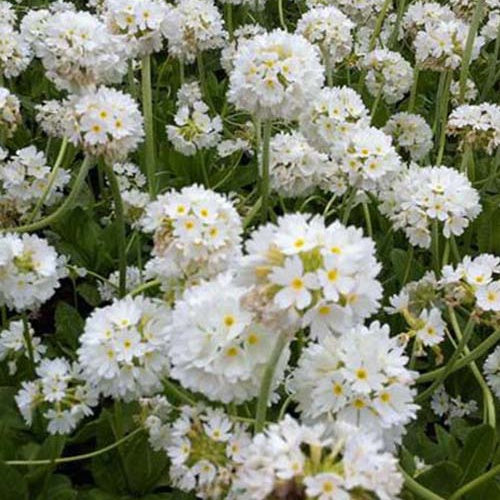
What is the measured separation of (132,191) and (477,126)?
4.72 ft

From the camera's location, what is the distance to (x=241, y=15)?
6.54 metres

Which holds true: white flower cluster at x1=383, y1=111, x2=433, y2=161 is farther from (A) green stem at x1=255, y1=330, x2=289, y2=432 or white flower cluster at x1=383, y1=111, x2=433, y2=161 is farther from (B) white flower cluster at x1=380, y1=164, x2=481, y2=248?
(A) green stem at x1=255, y1=330, x2=289, y2=432

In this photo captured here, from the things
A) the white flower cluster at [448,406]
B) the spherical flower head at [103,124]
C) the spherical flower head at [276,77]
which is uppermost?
the spherical flower head at [276,77]

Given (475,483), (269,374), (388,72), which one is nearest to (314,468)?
(269,374)

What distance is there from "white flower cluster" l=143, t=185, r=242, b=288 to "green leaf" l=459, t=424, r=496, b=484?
1.08 metres

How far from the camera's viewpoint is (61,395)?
2984 millimetres

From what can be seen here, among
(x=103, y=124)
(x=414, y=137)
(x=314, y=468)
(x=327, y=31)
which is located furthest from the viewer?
(x=414, y=137)

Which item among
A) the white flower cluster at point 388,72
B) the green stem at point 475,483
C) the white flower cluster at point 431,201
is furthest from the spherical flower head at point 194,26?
the green stem at point 475,483

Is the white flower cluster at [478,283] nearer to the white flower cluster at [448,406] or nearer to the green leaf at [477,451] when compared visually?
the green leaf at [477,451]

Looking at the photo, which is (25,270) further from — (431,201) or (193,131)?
(193,131)

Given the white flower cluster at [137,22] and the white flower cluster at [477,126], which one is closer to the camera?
the white flower cluster at [137,22]

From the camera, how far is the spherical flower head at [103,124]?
120 inches

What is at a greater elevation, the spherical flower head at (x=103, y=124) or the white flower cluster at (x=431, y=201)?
the spherical flower head at (x=103, y=124)

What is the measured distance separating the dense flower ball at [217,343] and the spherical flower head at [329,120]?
1.48m
